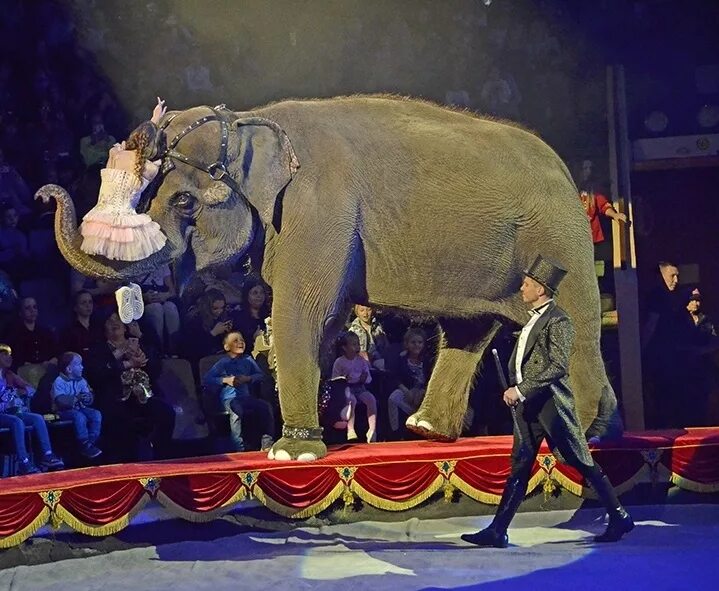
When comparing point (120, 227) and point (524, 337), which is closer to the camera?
point (524, 337)

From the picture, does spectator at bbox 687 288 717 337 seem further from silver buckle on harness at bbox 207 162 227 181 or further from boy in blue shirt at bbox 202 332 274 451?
silver buckle on harness at bbox 207 162 227 181

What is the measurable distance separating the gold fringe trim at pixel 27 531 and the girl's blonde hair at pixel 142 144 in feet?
5.13

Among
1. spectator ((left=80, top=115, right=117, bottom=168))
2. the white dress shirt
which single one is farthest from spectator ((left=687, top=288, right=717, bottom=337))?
spectator ((left=80, top=115, right=117, bottom=168))

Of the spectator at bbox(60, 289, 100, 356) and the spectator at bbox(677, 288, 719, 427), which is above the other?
the spectator at bbox(60, 289, 100, 356)

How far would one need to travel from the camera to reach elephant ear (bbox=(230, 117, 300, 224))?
598 cm

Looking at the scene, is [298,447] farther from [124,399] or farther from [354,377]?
[124,399]

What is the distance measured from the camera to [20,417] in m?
6.62

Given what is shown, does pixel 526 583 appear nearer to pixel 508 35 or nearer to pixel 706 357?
pixel 706 357

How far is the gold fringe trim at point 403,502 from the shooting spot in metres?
6.12

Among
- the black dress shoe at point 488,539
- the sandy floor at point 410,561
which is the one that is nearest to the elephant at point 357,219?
the sandy floor at point 410,561

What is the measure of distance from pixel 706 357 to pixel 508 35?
2.82 meters

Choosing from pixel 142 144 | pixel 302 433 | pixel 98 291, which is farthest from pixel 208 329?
pixel 142 144

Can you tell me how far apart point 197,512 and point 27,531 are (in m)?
0.77

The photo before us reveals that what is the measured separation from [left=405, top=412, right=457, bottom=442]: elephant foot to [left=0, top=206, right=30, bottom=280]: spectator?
9.50ft
